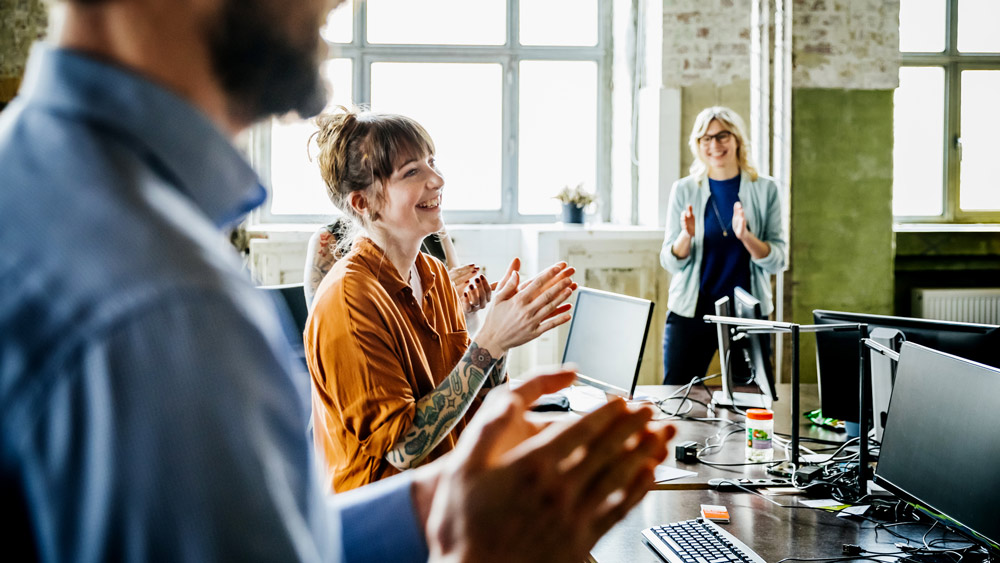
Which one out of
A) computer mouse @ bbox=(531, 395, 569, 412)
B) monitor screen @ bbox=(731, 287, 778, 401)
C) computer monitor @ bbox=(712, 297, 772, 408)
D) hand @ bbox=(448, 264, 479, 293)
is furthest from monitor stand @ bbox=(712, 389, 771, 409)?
hand @ bbox=(448, 264, 479, 293)

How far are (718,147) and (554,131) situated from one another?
2.02 m

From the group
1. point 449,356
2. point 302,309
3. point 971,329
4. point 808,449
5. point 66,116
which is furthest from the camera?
point 302,309

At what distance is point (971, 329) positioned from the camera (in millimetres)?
2348

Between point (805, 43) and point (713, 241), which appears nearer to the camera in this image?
point (713, 241)

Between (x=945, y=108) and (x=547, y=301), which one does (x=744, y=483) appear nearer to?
(x=547, y=301)

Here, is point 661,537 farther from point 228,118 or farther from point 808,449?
point 228,118

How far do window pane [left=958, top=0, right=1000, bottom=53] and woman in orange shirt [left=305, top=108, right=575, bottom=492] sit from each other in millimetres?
5335

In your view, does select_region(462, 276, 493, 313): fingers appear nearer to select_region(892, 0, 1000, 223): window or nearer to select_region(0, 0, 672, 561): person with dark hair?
select_region(0, 0, 672, 561): person with dark hair

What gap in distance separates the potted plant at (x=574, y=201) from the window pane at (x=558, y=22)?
110cm

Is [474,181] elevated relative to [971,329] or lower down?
elevated

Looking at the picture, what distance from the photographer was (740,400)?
10.3 ft

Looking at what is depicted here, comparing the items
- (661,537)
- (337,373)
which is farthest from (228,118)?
(661,537)

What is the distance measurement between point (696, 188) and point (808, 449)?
6.54ft

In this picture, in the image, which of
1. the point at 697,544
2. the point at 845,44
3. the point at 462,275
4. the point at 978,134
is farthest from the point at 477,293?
the point at 978,134
